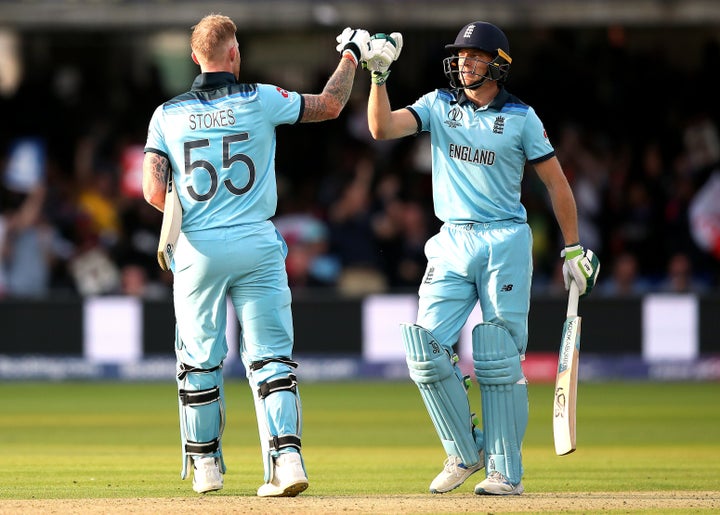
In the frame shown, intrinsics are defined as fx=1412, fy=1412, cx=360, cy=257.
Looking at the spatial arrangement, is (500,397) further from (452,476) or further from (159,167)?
(159,167)

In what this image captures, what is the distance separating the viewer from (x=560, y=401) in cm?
684

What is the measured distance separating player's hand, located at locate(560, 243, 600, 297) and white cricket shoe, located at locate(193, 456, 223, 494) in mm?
1928

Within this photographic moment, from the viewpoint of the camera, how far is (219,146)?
660cm

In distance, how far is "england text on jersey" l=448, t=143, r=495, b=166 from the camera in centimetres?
686

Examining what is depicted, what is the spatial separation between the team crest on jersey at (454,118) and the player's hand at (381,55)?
0.38 m

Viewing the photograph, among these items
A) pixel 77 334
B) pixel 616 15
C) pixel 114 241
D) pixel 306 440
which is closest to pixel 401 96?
pixel 616 15

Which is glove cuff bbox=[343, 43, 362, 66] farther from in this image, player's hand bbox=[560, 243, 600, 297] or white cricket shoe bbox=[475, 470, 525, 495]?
white cricket shoe bbox=[475, 470, 525, 495]

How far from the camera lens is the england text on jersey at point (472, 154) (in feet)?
22.5

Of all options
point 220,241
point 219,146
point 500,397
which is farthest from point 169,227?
point 500,397

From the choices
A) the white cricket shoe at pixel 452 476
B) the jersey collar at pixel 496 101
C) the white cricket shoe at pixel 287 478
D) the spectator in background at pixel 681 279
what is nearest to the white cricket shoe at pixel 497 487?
the white cricket shoe at pixel 452 476

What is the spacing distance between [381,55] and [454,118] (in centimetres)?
49

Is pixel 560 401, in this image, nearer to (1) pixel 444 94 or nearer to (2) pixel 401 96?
(1) pixel 444 94

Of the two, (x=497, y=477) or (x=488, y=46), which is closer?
(x=497, y=477)

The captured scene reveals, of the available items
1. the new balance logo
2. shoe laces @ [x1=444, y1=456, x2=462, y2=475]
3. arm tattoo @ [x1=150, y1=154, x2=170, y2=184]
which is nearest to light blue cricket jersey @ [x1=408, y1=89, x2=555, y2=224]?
the new balance logo
